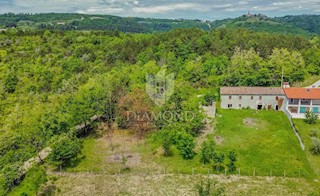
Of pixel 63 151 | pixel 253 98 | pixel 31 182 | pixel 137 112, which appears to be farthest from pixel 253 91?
pixel 31 182

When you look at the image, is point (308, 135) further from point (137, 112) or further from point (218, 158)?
point (137, 112)

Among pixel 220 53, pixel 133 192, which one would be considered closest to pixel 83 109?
pixel 133 192

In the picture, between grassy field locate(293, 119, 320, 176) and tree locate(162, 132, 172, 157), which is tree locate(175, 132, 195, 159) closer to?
tree locate(162, 132, 172, 157)

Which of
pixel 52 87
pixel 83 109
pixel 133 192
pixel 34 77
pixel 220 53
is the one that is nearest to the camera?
pixel 133 192

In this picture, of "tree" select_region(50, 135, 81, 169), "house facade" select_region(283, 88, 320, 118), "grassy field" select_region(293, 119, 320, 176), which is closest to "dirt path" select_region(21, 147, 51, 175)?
"tree" select_region(50, 135, 81, 169)

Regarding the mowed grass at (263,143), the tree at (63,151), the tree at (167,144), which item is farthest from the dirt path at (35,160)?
the mowed grass at (263,143)

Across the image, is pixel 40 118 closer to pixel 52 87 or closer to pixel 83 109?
pixel 83 109
